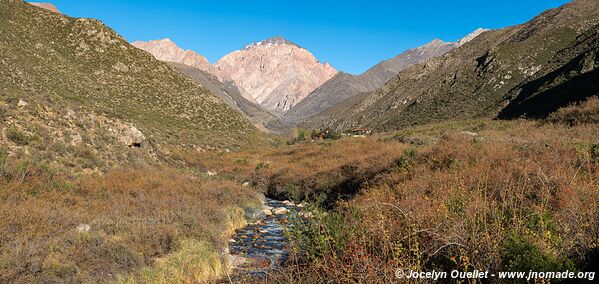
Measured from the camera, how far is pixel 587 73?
45812mm

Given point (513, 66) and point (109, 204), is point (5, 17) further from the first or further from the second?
point (513, 66)

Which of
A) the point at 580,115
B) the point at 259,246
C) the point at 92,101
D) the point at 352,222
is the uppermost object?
the point at 92,101

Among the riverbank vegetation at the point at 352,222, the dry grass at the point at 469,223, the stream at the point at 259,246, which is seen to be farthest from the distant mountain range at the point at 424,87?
the dry grass at the point at 469,223

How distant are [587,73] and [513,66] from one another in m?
31.8

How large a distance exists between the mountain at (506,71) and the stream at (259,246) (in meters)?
43.1

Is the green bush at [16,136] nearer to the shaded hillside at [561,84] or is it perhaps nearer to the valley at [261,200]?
the valley at [261,200]

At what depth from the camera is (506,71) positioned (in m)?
74.9

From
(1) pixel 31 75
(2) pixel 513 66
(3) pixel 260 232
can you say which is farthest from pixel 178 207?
(2) pixel 513 66

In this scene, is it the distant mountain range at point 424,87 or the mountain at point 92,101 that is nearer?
the mountain at point 92,101

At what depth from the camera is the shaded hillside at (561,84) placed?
4124 centimetres

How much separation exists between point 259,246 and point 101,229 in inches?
194

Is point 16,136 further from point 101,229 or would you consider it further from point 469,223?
point 469,223

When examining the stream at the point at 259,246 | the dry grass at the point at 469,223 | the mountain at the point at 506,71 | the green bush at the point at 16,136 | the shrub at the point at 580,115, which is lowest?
the stream at the point at 259,246

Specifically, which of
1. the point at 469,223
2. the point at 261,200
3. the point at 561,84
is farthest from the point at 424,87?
the point at 469,223
